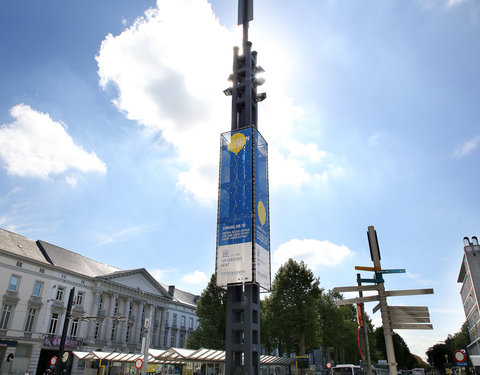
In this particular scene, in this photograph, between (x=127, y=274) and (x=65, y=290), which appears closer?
(x=65, y=290)

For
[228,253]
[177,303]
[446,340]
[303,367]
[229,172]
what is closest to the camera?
Result: [228,253]

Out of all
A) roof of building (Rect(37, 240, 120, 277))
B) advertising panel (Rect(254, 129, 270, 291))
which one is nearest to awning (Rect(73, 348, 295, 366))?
advertising panel (Rect(254, 129, 270, 291))

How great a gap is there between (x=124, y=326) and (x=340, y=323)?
37.3 meters

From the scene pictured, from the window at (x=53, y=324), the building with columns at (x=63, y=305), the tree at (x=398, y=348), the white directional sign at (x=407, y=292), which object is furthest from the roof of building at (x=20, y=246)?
the tree at (x=398, y=348)

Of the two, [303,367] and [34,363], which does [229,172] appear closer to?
[303,367]

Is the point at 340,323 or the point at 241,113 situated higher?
the point at 241,113

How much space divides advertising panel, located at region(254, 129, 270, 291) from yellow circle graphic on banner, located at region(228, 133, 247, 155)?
1.06 metres

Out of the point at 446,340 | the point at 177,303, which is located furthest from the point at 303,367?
the point at 446,340

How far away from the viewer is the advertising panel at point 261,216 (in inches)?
1010

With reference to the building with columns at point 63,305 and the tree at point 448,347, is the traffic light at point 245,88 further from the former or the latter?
the tree at point 448,347

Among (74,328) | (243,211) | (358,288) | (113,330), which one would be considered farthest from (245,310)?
(113,330)

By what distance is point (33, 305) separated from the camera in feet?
152

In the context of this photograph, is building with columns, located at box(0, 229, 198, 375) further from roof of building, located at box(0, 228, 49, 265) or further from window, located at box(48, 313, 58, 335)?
window, located at box(48, 313, 58, 335)

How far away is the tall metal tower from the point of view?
946 inches
